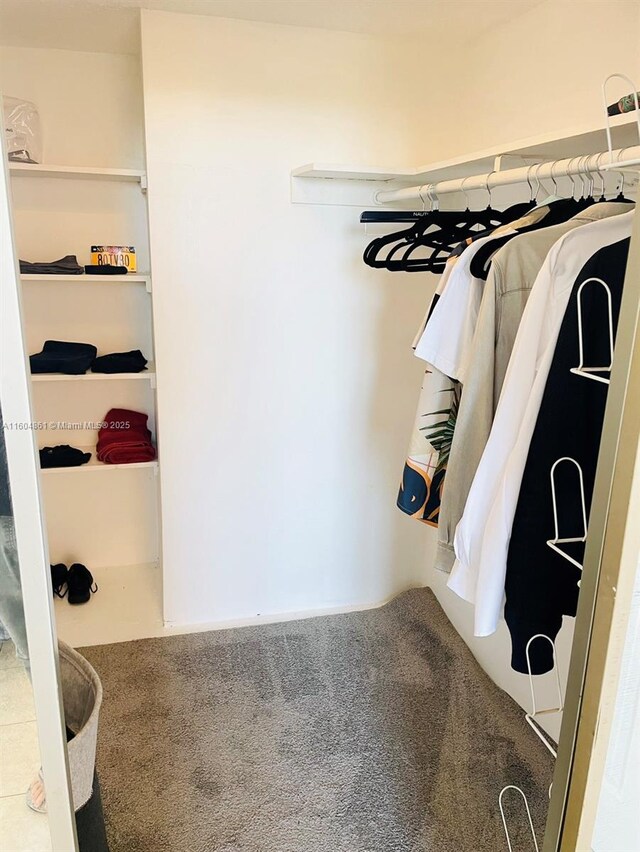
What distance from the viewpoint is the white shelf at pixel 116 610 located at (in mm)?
2494

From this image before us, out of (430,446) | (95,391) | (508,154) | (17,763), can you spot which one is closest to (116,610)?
(95,391)

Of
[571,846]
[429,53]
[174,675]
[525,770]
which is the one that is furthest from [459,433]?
[429,53]

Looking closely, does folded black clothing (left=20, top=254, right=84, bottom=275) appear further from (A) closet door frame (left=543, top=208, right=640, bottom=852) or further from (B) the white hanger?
(A) closet door frame (left=543, top=208, right=640, bottom=852)

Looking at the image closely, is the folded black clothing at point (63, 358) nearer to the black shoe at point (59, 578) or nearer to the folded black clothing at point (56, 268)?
the folded black clothing at point (56, 268)

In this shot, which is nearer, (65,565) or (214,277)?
(214,277)

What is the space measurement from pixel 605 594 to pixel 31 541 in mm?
692

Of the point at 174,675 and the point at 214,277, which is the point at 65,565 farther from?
the point at 214,277

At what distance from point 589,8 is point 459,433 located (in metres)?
1.22

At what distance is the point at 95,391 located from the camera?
275 centimetres

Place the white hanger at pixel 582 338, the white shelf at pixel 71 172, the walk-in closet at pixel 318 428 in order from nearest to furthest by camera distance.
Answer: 1. the white hanger at pixel 582 338
2. the walk-in closet at pixel 318 428
3. the white shelf at pixel 71 172

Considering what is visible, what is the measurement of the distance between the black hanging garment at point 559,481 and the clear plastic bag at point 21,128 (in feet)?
6.74

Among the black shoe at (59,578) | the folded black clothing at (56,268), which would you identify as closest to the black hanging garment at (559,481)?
the folded black clothing at (56,268)

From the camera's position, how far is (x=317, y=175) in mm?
2238

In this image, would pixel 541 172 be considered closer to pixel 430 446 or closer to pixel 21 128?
pixel 430 446
